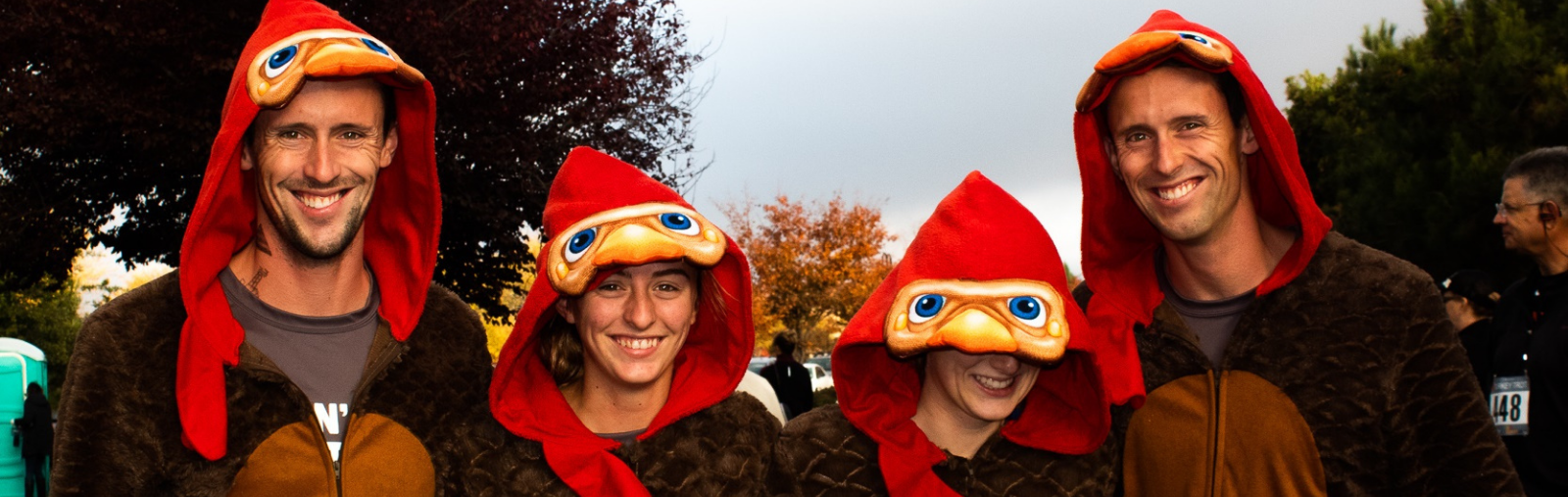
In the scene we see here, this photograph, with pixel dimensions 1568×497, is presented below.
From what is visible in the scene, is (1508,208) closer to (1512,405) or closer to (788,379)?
(1512,405)

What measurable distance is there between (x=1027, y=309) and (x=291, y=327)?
198 cm

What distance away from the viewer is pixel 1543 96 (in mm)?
13711

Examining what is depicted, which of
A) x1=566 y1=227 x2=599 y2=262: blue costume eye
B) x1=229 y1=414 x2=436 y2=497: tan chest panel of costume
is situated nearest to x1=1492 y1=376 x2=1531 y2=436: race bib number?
x1=566 y1=227 x2=599 y2=262: blue costume eye

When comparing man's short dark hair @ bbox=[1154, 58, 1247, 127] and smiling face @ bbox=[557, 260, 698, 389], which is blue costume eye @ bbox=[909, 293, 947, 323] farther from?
man's short dark hair @ bbox=[1154, 58, 1247, 127]

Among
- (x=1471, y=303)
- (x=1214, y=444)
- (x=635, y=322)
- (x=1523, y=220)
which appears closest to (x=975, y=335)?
(x=1214, y=444)

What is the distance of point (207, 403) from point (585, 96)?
31.6 ft

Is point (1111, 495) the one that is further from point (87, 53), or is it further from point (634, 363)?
Answer: point (87, 53)

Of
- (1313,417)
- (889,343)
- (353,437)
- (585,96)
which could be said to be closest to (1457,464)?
(1313,417)

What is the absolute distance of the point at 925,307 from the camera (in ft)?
10.9

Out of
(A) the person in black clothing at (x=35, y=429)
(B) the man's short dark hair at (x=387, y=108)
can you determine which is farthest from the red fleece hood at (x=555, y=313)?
(A) the person in black clothing at (x=35, y=429)

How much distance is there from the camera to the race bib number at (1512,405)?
4795mm

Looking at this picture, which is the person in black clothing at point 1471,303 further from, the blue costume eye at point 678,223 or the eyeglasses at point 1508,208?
the blue costume eye at point 678,223

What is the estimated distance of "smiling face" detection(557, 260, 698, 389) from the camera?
11.1 feet

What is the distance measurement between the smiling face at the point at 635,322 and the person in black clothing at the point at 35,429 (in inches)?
261
